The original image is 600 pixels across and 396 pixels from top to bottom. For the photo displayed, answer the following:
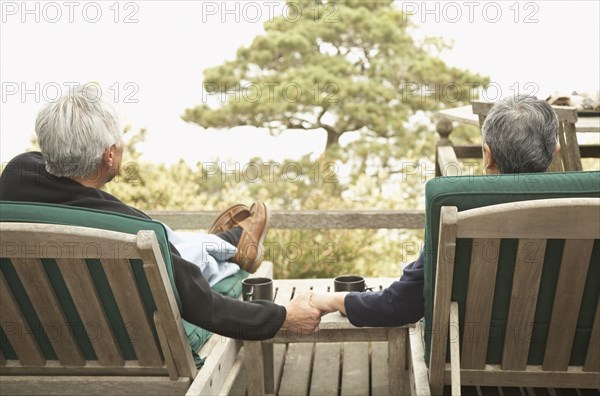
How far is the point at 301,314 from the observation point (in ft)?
8.61

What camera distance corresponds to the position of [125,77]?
10180 millimetres

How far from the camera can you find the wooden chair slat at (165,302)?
208 centimetres

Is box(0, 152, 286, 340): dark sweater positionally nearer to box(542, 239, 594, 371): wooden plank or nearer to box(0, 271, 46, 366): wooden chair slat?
box(0, 271, 46, 366): wooden chair slat

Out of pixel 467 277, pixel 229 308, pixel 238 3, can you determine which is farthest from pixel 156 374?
pixel 238 3

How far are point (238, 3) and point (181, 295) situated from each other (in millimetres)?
9437

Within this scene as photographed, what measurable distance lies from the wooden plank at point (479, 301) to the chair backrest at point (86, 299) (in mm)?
802

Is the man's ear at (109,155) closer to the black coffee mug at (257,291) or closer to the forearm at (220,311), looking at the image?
the forearm at (220,311)

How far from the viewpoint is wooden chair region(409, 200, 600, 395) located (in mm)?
1966

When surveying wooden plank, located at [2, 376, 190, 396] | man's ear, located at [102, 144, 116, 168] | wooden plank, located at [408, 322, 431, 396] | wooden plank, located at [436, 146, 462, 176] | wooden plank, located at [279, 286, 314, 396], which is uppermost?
man's ear, located at [102, 144, 116, 168]

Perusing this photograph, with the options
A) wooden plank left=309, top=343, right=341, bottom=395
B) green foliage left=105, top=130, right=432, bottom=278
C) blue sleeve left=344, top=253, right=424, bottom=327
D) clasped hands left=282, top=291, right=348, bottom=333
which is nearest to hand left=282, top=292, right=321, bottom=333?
clasped hands left=282, top=291, right=348, bottom=333

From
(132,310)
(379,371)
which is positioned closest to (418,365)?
(132,310)

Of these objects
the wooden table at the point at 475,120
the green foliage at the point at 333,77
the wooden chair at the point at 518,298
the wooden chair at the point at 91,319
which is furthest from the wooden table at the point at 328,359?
the green foliage at the point at 333,77

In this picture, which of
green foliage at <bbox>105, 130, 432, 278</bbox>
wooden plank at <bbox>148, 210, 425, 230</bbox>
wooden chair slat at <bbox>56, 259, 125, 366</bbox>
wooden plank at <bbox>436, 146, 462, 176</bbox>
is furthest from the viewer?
green foliage at <bbox>105, 130, 432, 278</bbox>

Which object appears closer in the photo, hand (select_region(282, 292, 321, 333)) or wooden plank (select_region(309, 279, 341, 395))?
hand (select_region(282, 292, 321, 333))
